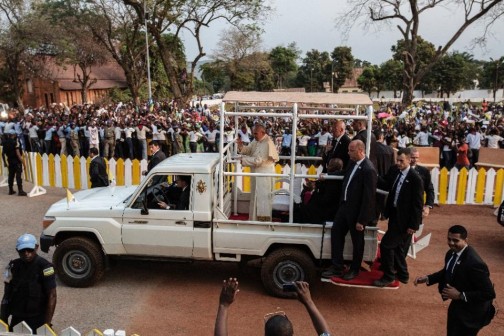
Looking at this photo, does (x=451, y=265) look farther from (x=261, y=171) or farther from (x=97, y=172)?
(x=97, y=172)

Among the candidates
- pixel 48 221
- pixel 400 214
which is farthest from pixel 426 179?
pixel 48 221

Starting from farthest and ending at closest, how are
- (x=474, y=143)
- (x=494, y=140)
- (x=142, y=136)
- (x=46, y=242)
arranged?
1. (x=142, y=136)
2. (x=494, y=140)
3. (x=474, y=143)
4. (x=46, y=242)

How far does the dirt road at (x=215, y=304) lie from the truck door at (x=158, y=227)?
701 millimetres

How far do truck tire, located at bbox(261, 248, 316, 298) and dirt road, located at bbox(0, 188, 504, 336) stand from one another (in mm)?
241

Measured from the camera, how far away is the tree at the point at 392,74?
5691cm

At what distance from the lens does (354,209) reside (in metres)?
5.86

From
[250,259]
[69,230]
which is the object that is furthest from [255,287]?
[69,230]

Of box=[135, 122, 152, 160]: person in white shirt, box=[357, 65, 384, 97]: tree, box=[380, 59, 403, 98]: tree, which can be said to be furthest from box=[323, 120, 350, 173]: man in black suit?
box=[357, 65, 384, 97]: tree

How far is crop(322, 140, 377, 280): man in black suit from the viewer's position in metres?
5.76

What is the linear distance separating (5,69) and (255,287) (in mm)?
42513

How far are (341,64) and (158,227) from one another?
61560 mm

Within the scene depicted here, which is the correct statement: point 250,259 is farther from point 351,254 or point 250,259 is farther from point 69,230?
point 69,230

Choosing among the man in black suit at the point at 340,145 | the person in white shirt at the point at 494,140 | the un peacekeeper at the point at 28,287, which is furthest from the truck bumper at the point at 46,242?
the person in white shirt at the point at 494,140

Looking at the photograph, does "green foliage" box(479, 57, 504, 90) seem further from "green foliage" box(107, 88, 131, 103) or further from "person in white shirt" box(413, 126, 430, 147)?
"person in white shirt" box(413, 126, 430, 147)
